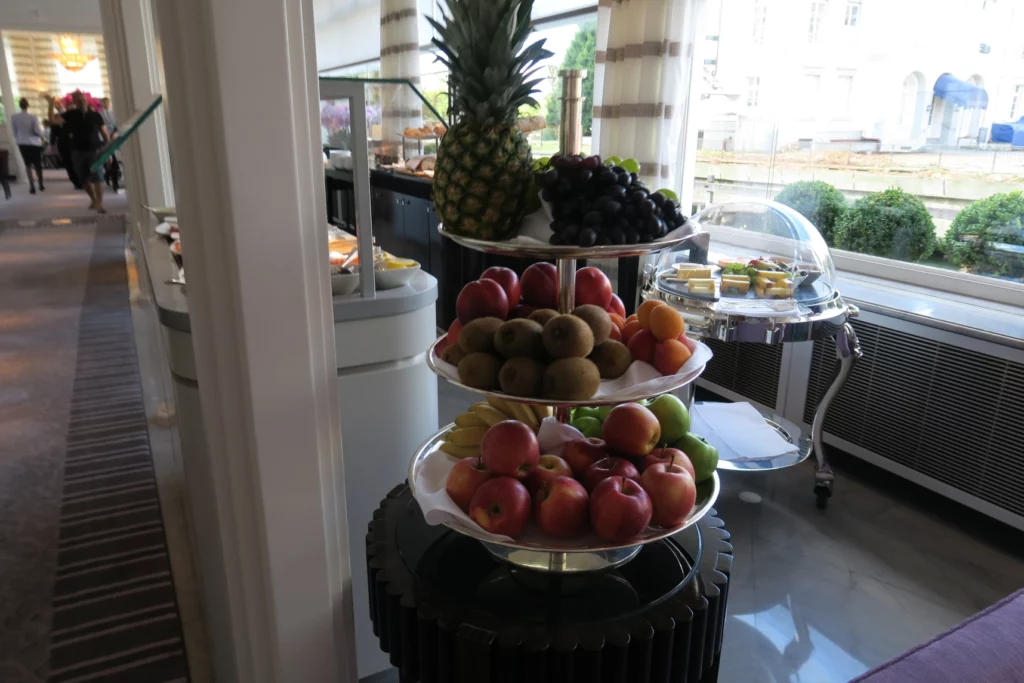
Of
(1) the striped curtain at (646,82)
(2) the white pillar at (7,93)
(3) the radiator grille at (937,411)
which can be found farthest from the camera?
(2) the white pillar at (7,93)

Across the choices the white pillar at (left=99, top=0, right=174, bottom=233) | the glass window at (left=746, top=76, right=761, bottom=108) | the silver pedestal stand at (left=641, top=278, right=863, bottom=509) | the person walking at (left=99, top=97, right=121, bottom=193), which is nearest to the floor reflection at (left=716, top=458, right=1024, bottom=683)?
the silver pedestal stand at (left=641, top=278, right=863, bottom=509)

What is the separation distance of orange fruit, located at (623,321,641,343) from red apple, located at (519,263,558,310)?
15 cm

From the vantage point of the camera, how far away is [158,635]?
7.10ft

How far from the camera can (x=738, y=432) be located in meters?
3.03

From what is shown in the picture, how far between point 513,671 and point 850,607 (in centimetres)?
169

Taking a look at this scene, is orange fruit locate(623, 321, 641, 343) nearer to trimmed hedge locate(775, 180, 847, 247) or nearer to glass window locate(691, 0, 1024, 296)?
glass window locate(691, 0, 1024, 296)

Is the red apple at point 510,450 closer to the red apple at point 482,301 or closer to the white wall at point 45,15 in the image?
the red apple at point 482,301

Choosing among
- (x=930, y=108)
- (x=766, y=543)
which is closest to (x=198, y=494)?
(x=766, y=543)

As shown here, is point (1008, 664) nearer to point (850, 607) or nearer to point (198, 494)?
point (850, 607)

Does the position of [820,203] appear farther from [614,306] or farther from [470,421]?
[470,421]

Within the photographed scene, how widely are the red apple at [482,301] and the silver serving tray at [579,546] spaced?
33 cm

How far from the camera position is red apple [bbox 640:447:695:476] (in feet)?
4.08

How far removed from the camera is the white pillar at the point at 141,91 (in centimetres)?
398

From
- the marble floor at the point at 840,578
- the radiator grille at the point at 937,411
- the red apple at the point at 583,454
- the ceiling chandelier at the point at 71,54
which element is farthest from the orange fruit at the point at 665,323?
the ceiling chandelier at the point at 71,54
